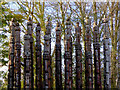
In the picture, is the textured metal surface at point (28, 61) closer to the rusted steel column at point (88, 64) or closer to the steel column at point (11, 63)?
the steel column at point (11, 63)

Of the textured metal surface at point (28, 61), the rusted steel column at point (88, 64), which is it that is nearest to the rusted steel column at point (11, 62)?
the textured metal surface at point (28, 61)

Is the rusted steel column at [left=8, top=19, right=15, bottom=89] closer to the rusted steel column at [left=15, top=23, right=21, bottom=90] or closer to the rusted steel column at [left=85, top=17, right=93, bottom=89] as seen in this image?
the rusted steel column at [left=15, top=23, right=21, bottom=90]

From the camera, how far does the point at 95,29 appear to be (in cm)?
207

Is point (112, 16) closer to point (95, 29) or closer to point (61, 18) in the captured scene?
point (61, 18)

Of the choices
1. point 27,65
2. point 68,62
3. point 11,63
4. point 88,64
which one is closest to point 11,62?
point 11,63

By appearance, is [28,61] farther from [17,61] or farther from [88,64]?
[88,64]

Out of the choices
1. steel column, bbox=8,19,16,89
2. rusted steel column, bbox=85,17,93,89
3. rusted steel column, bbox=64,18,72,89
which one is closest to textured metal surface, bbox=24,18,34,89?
steel column, bbox=8,19,16,89

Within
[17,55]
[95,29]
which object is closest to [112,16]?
[95,29]

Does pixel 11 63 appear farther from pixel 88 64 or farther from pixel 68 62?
pixel 88 64

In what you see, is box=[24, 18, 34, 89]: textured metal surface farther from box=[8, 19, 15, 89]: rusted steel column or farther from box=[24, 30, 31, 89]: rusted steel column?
box=[8, 19, 15, 89]: rusted steel column

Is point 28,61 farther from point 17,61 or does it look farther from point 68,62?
point 68,62

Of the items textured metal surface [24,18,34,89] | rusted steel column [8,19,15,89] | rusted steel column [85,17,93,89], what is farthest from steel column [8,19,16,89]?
rusted steel column [85,17,93,89]

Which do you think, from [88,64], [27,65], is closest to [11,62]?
[27,65]

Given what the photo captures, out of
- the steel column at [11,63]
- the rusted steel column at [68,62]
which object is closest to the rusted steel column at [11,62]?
the steel column at [11,63]
